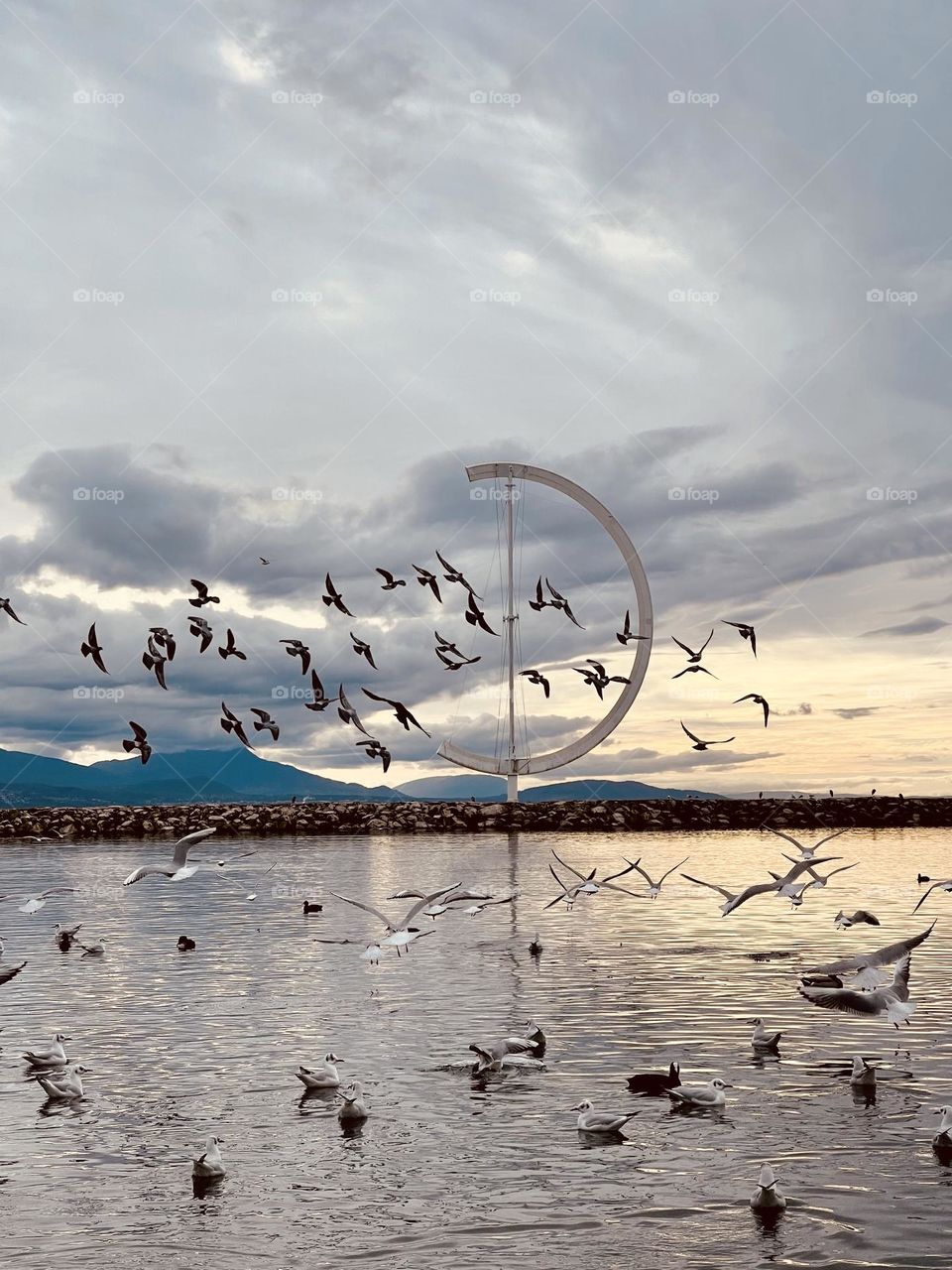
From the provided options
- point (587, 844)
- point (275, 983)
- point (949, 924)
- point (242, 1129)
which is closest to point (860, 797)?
point (587, 844)

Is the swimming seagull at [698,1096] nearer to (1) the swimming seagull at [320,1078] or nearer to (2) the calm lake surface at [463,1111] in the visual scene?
(2) the calm lake surface at [463,1111]

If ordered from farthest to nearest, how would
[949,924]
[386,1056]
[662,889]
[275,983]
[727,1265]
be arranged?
[662,889]
[949,924]
[275,983]
[386,1056]
[727,1265]

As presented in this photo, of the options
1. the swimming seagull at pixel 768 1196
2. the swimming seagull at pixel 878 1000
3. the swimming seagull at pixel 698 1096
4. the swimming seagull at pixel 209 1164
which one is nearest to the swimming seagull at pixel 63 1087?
the swimming seagull at pixel 209 1164

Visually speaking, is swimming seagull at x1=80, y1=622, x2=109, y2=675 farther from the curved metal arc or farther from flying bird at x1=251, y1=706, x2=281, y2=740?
the curved metal arc

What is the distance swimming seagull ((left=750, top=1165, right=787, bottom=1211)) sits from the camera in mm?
13414

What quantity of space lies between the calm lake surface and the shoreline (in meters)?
64.3

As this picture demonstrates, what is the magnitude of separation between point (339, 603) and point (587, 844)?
4680 centimetres

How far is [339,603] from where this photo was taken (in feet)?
133

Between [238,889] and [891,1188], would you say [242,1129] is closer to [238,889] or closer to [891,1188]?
[891,1188]

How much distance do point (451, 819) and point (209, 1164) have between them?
91.1 metres

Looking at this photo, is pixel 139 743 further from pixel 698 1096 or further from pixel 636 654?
Answer: pixel 636 654

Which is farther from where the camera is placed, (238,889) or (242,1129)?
(238,889)

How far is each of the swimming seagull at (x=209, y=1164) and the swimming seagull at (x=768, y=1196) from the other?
5.53 metres

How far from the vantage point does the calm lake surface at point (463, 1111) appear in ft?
42.7
